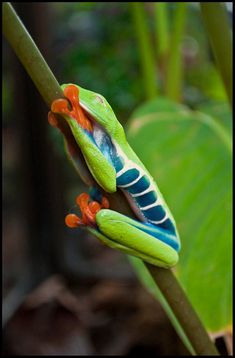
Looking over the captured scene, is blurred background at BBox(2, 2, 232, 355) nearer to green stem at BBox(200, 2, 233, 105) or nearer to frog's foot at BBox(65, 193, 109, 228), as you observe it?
green stem at BBox(200, 2, 233, 105)

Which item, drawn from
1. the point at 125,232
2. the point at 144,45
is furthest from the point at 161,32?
the point at 125,232

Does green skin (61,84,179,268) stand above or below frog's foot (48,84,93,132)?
below

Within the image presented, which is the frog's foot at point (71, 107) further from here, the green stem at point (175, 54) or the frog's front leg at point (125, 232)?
the green stem at point (175, 54)

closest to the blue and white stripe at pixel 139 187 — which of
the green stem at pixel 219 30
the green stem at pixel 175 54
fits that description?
the green stem at pixel 219 30

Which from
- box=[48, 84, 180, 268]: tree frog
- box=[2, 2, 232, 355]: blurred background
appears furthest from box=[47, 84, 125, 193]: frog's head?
box=[2, 2, 232, 355]: blurred background

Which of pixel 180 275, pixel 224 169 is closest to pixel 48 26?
pixel 224 169

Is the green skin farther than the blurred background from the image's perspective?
No

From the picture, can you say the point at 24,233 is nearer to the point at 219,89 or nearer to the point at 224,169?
the point at 219,89
